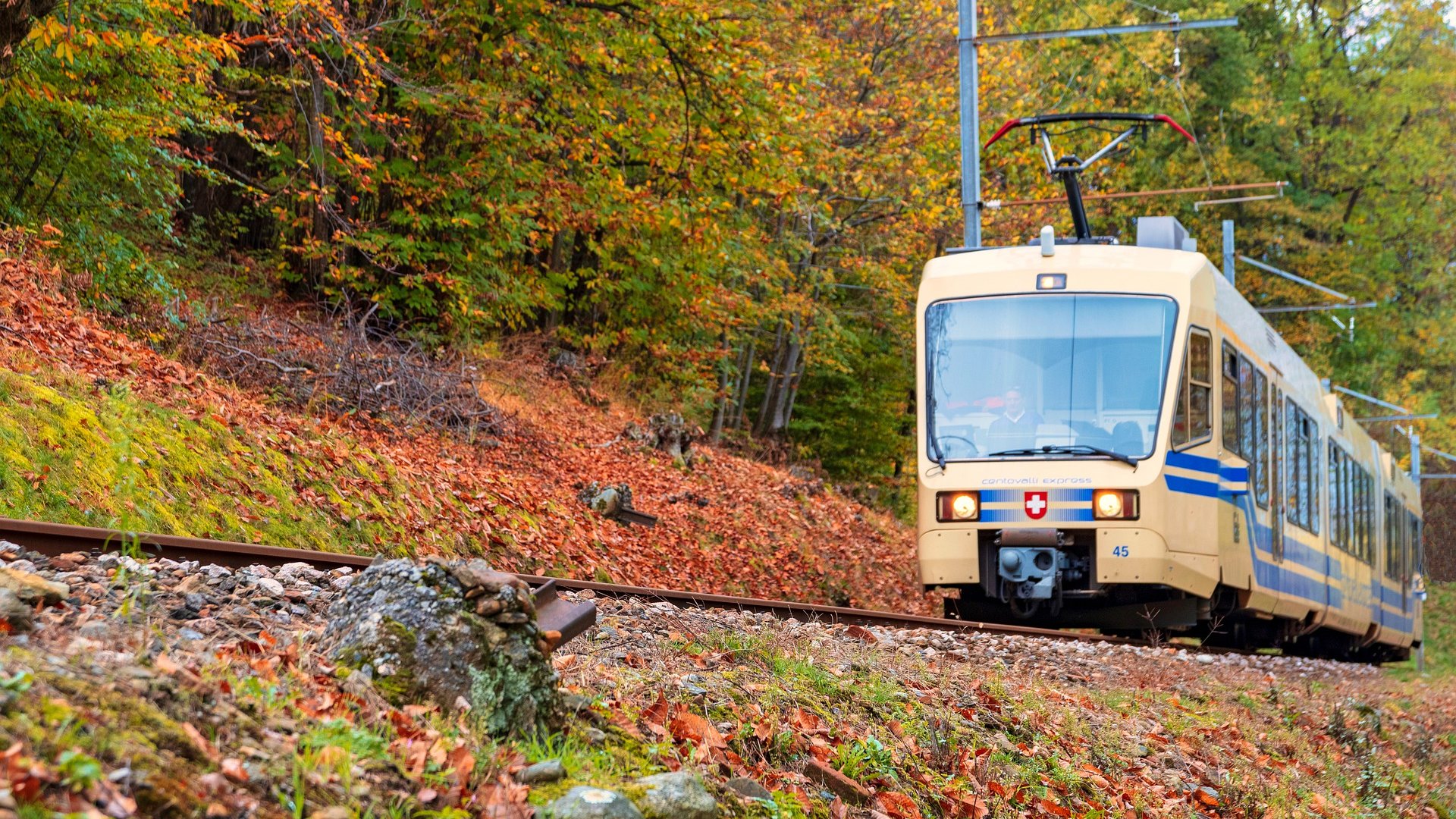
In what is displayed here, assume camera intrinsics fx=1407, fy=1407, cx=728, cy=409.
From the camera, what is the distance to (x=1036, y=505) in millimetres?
11258

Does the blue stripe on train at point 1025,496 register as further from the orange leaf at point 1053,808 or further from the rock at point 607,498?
the orange leaf at point 1053,808

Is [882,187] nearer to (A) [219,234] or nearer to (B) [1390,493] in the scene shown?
(B) [1390,493]

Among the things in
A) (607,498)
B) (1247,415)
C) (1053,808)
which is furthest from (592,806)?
(607,498)

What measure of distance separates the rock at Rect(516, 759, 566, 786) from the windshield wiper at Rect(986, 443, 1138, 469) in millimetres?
8189

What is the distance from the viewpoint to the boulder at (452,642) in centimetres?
409

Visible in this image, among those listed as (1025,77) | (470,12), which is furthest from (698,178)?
(1025,77)

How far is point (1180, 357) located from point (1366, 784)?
3875 millimetres

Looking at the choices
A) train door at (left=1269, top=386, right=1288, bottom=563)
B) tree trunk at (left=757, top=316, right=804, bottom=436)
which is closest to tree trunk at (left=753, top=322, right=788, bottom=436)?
tree trunk at (left=757, top=316, right=804, bottom=436)

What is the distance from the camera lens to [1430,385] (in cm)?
4853

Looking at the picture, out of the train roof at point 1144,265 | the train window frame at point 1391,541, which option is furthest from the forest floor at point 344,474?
the train window frame at point 1391,541

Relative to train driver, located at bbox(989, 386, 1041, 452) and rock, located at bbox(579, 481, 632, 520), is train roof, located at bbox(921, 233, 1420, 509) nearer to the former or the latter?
train driver, located at bbox(989, 386, 1041, 452)

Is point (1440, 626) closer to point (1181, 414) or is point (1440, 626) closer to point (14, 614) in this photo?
point (1181, 414)

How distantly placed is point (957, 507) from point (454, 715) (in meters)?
8.04

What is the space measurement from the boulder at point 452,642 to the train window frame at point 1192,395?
8144mm
